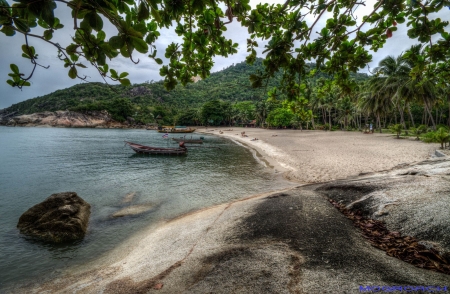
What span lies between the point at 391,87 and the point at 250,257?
36380 mm

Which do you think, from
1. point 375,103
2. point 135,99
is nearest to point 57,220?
point 375,103

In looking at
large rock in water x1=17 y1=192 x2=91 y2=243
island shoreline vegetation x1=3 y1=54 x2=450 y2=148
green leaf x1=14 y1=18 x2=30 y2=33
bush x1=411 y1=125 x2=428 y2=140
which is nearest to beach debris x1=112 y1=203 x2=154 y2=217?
large rock in water x1=17 y1=192 x2=91 y2=243

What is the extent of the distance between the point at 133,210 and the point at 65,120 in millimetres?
95815

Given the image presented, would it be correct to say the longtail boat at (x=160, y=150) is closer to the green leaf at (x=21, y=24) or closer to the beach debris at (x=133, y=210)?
the beach debris at (x=133, y=210)

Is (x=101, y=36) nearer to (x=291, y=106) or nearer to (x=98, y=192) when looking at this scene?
(x=291, y=106)

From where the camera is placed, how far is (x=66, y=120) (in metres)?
82.5

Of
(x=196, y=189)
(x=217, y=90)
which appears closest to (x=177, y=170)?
(x=196, y=189)

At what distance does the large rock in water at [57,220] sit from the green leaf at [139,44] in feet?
24.7

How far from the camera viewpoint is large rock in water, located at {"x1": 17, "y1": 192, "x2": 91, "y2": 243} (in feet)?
21.5

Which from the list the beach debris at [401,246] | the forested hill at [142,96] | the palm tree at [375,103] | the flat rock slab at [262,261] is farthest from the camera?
the forested hill at [142,96]

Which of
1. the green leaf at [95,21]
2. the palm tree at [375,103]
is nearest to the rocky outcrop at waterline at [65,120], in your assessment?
the palm tree at [375,103]

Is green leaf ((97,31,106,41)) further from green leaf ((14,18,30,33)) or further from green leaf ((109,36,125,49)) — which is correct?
green leaf ((14,18,30,33))

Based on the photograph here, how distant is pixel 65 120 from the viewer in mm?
82375

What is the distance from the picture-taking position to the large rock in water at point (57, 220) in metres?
6.55
